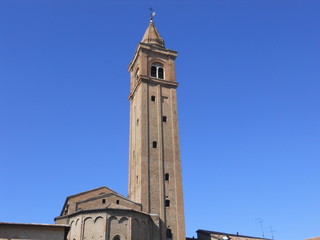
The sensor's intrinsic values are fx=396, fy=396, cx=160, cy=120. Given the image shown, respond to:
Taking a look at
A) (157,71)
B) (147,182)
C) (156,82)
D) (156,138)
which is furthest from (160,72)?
(147,182)

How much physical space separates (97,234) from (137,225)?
3133mm

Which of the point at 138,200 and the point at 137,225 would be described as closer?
the point at 137,225

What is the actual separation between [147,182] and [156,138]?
14.5 ft

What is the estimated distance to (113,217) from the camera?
95.3 ft

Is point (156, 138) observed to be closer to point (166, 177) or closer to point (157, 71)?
point (166, 177)

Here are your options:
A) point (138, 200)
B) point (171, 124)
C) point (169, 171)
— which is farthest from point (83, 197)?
point (171, 124)

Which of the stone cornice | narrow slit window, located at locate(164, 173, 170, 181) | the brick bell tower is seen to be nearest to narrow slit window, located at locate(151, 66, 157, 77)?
the brick bell tower

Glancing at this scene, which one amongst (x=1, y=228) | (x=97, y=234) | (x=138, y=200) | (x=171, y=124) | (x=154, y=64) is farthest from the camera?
(x=154, y=64)

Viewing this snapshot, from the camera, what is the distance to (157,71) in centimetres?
4000

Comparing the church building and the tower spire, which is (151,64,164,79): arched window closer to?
the church building

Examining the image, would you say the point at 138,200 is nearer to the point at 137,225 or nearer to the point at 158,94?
the point at 137,225

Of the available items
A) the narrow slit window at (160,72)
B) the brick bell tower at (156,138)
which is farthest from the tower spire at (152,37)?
the narrow slit window at (160,72)

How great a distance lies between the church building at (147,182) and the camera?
29.1 metres

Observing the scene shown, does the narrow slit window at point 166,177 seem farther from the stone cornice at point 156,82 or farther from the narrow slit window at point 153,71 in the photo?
the narrow slit window at point 153,71
